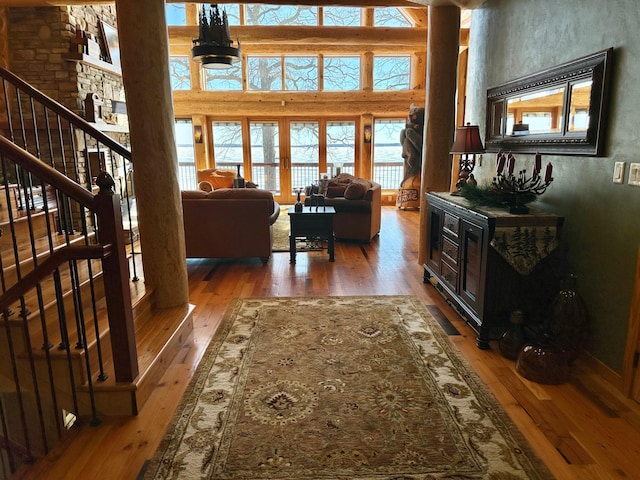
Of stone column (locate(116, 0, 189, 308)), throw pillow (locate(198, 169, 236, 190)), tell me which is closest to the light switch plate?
stone column (locate(116, 0, 189, 308))

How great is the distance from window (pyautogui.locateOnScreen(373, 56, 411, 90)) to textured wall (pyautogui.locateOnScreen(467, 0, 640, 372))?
22.1ft

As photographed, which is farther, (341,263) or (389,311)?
(341,263)

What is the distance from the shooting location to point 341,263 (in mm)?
5305

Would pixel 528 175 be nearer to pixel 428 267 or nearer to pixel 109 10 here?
pixel 428 267

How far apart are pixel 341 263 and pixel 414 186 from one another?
475cm

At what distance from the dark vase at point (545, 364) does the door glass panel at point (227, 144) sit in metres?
8.61

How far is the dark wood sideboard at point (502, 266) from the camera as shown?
9.19 feet

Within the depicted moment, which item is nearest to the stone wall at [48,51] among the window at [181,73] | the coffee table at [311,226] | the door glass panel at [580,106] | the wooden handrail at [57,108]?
the wooden handrail at [57,108]

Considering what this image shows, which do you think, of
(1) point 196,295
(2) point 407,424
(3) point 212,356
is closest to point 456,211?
(2) point 407,424

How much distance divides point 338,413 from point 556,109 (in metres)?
2.58

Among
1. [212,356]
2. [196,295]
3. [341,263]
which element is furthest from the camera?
[341,263]

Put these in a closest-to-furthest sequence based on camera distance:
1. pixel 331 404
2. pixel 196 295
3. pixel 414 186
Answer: pixel 331 404
pixel 196 295
pixel 414 186

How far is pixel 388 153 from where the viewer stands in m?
10.5

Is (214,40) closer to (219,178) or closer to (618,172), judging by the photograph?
(618,172)
